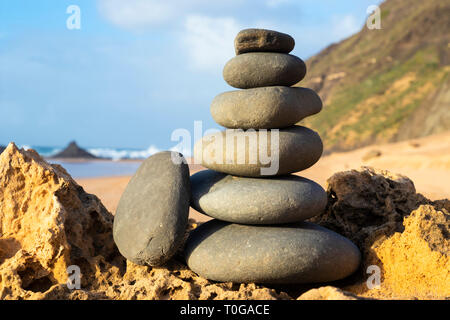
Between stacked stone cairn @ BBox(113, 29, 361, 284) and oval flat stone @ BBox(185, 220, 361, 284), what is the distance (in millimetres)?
11

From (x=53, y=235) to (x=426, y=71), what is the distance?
3104cm

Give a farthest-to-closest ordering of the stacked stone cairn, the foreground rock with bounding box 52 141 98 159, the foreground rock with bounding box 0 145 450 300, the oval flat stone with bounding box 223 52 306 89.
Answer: the foreground rock with bounding box 52 141 98 159
the oval flat stone with bounding box 223 52 306 89
the stacked stone cairn
the foreground rock with bounding box 0 145 450 300

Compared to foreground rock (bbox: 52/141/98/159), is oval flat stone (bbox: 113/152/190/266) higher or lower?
higher

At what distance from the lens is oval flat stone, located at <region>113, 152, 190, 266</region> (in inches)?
180

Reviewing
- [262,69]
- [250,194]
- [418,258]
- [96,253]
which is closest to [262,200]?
[250,194]

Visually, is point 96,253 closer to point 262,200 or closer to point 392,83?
point 262,200

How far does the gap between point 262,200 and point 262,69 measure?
5.46ft

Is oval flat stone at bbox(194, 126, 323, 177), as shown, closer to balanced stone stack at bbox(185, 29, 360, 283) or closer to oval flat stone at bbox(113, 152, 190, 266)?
balanced stone stack at bbox(185, 29, 360, 283)

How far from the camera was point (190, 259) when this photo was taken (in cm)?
479

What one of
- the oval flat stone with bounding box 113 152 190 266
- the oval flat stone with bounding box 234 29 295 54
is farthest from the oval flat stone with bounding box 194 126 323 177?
the oval flat stone with bounding box 234 29 295 54

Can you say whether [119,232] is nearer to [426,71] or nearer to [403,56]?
[426,71]

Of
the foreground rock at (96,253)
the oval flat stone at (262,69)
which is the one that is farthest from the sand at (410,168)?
the oval flat stone at (262,69)
